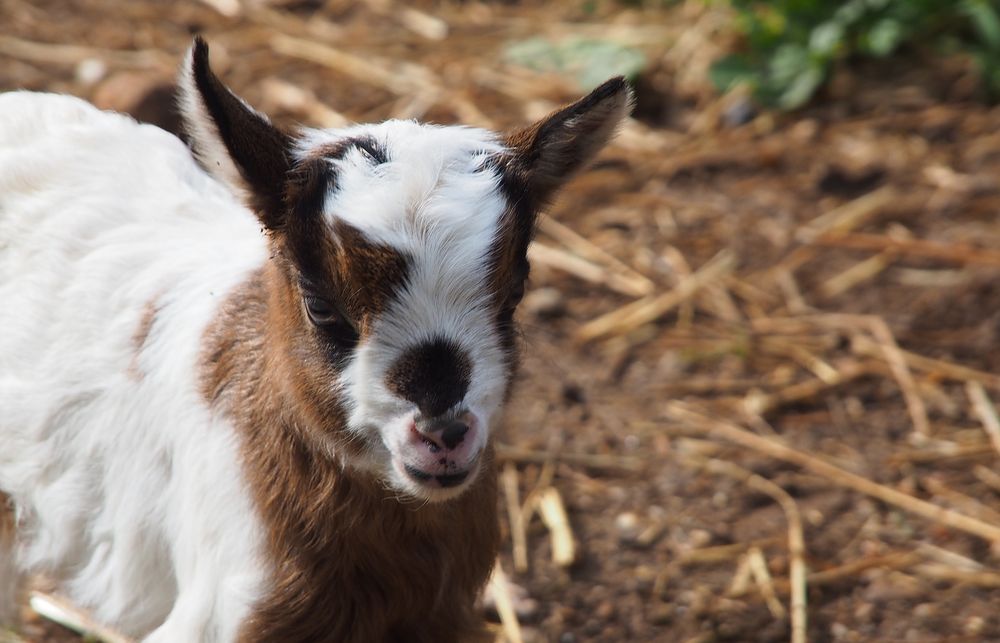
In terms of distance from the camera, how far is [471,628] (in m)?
3.87

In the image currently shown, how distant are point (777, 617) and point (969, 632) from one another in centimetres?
65

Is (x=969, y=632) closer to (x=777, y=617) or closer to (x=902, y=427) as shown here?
(x=777, y=617)

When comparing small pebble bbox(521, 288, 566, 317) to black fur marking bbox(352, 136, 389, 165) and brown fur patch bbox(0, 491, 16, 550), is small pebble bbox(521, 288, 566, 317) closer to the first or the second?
brown fur patch bbox(0, 491, 16, 550)

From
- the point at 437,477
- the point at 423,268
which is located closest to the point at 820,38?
the point at 423,268

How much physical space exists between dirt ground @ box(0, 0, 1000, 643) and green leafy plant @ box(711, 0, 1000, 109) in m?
0.18

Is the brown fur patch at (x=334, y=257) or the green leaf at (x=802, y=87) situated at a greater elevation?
the brown fur patch at (x=334, y=257)

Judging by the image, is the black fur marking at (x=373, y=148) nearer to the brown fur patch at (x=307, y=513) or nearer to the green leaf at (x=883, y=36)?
the brown fur patch at (x=307, y=513)

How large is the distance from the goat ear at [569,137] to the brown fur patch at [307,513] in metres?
0.70

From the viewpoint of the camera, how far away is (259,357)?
3592 millimetres

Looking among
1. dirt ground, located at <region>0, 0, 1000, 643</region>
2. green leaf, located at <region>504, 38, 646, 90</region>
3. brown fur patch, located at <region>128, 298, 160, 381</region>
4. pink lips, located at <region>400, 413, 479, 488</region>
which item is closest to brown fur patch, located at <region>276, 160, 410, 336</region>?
pink lips, located at <region>400, 413, 479, 488</region>

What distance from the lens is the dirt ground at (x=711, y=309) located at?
16.1 ft

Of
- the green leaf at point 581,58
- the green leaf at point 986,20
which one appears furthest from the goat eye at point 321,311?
the green leaf at point 986,20

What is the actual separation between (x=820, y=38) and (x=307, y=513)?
476 cm

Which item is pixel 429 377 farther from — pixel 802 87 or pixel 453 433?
pixel 802 87
